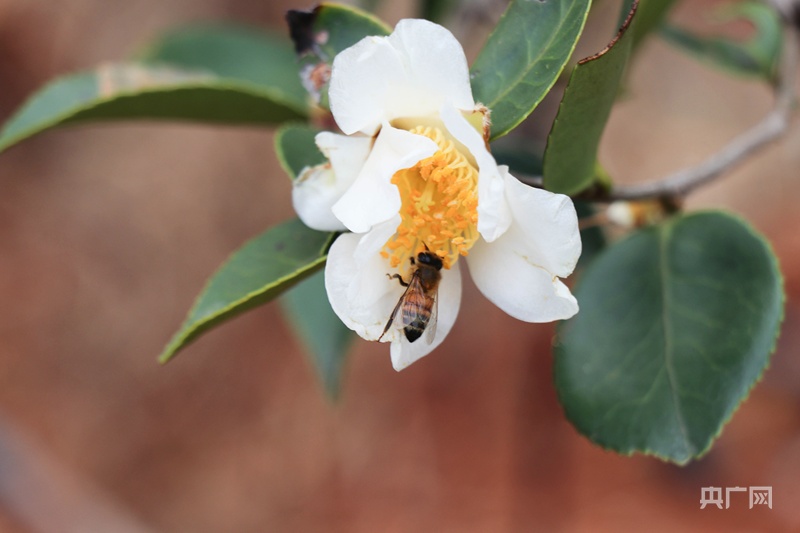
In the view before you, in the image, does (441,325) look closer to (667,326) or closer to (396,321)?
(396,321)

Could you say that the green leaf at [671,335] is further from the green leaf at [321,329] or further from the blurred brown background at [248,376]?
the blurred brown background at [248,376]


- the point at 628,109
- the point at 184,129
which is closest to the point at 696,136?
the point at 628,109

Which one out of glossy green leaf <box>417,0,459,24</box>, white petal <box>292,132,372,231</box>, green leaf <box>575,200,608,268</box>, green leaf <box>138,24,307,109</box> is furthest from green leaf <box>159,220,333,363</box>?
green leaf <box>138,24,307,109</box>

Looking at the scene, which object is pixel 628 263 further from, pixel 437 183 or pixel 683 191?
pixel 437 183

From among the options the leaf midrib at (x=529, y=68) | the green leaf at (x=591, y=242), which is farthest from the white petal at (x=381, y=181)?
the green leaf at (x=591, y=242)

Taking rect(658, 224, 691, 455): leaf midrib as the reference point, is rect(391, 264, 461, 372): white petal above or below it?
above

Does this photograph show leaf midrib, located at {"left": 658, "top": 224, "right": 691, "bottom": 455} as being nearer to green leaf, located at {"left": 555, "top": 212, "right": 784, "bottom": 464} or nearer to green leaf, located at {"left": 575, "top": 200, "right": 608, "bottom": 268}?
green leaf, located at {"left": 555, "top": 212, "right": 784, "bottom": 464}
